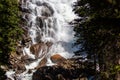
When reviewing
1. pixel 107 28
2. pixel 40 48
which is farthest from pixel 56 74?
pixel 107 28

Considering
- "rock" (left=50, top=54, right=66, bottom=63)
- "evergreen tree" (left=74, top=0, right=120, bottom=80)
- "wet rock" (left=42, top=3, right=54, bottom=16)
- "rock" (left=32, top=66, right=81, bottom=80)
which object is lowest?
"rock" (left=50, top=54, right=66, bottom=63)

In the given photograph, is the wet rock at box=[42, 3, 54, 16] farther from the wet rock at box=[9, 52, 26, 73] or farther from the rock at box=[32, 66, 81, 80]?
the rock at box=[32, 66, 81, 80]

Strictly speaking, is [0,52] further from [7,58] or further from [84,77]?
[84,77]

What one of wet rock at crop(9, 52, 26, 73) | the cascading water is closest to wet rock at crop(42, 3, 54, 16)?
the cascading water

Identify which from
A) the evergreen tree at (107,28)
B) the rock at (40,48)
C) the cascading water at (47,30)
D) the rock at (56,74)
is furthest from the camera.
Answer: the cascading water at (47,30)

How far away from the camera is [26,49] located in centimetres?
4944

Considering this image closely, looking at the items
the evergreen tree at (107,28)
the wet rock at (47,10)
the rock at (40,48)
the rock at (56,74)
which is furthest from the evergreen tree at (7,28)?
the wet rock at (47,10)

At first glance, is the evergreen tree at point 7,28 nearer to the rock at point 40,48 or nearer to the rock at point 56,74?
the rock at point 56,74

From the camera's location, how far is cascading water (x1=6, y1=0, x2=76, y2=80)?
49.5 m

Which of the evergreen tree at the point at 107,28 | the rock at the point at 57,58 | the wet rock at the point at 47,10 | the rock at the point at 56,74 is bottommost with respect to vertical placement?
the rock at the point at 57,58

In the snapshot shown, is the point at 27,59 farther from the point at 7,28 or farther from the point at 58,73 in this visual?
the point at 7,28

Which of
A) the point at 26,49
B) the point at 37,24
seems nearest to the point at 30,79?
the point at 26,49

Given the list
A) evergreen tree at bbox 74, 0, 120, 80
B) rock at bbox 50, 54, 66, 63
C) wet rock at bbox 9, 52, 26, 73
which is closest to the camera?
evergreen tree at bbox 74, 0, 120, 80

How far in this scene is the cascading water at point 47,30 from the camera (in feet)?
162
